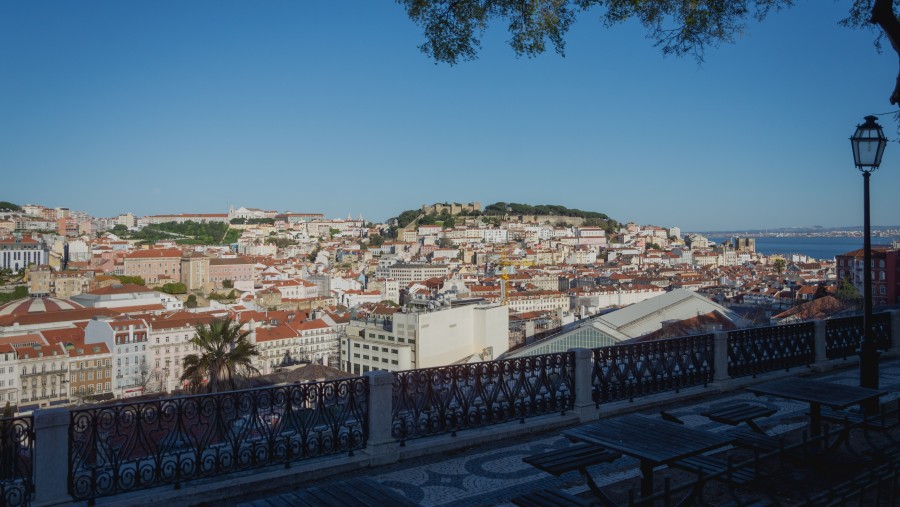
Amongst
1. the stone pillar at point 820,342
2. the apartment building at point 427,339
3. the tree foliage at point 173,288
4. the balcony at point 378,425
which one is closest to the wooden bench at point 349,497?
the balcony at point 378,425

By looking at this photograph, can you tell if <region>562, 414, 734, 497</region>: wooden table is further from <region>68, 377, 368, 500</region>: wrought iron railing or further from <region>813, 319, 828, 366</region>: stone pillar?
<region>813, 319, 828, 366</region>: stone pillar

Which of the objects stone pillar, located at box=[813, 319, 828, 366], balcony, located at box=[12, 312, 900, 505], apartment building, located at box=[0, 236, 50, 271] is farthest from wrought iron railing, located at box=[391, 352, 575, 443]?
apartment building, located at box=[0, 236, 50, 271]

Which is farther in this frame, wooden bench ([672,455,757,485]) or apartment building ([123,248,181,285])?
apartment building ([123,248,181,285])

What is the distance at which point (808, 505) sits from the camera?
260 centimetres

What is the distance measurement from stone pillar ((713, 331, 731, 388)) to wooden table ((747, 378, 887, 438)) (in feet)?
6.91

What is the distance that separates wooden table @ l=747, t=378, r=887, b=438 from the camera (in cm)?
445

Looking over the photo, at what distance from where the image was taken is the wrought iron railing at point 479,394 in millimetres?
5078

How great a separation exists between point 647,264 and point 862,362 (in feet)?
372

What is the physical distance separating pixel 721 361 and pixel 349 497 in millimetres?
5649

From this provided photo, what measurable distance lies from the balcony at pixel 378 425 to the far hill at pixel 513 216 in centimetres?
13828

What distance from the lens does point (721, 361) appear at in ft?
23.6

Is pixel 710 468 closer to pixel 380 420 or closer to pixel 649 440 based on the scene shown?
pixel 649 440

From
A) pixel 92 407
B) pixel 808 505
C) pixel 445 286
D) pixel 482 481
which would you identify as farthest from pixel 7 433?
pixel 445 286

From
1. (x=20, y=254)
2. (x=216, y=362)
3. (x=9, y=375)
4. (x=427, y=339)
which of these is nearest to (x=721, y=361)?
(x=216, y=362)
